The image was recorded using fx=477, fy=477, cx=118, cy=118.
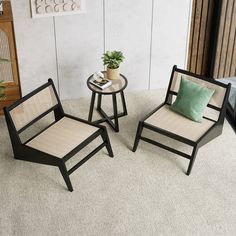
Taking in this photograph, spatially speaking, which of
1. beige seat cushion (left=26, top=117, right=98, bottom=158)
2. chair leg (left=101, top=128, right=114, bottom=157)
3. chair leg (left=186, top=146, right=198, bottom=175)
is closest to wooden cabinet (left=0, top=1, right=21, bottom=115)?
beige seat cushion (left=26, top=117, right=98, bottom=158)

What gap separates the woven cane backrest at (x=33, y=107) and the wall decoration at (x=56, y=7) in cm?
81

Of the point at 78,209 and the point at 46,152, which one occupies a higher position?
the point at 46,152

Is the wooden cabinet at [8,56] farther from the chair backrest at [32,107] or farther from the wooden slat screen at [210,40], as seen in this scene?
the wooden slat screen at [210,40]

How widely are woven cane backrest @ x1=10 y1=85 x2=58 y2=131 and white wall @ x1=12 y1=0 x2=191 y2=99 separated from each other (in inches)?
26.0

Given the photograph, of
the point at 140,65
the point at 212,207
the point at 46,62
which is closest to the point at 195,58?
the point at 140,65

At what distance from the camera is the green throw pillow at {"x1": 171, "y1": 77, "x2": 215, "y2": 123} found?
4586mm

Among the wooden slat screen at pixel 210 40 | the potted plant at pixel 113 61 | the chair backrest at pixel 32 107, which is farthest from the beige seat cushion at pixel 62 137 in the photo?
the wooden slat screen at pixel 210 40

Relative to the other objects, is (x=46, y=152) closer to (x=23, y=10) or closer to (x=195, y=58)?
(x=23, y=10)

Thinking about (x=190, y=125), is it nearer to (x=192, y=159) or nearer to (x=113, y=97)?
(x=192, y=159)

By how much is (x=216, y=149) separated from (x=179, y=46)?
4.58ft

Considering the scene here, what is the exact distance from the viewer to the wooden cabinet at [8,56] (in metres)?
4.59

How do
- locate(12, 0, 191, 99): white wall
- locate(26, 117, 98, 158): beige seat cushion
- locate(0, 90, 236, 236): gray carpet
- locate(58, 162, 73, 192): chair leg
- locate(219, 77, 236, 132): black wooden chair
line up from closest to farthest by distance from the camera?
locate(0, 90, 236, 236): gray carpet, locate(58, 162, 73, 192): chair leg, locate(26, 117, 98, 158): beige seat cushion, locate(12, 0, 191, 99): white wall, locate(219, 77, 236, 132): black wooden chair

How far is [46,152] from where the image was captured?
4223mm

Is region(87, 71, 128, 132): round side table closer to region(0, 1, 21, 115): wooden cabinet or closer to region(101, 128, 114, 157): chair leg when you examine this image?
region(101, 128, 114, 157): chair leg
